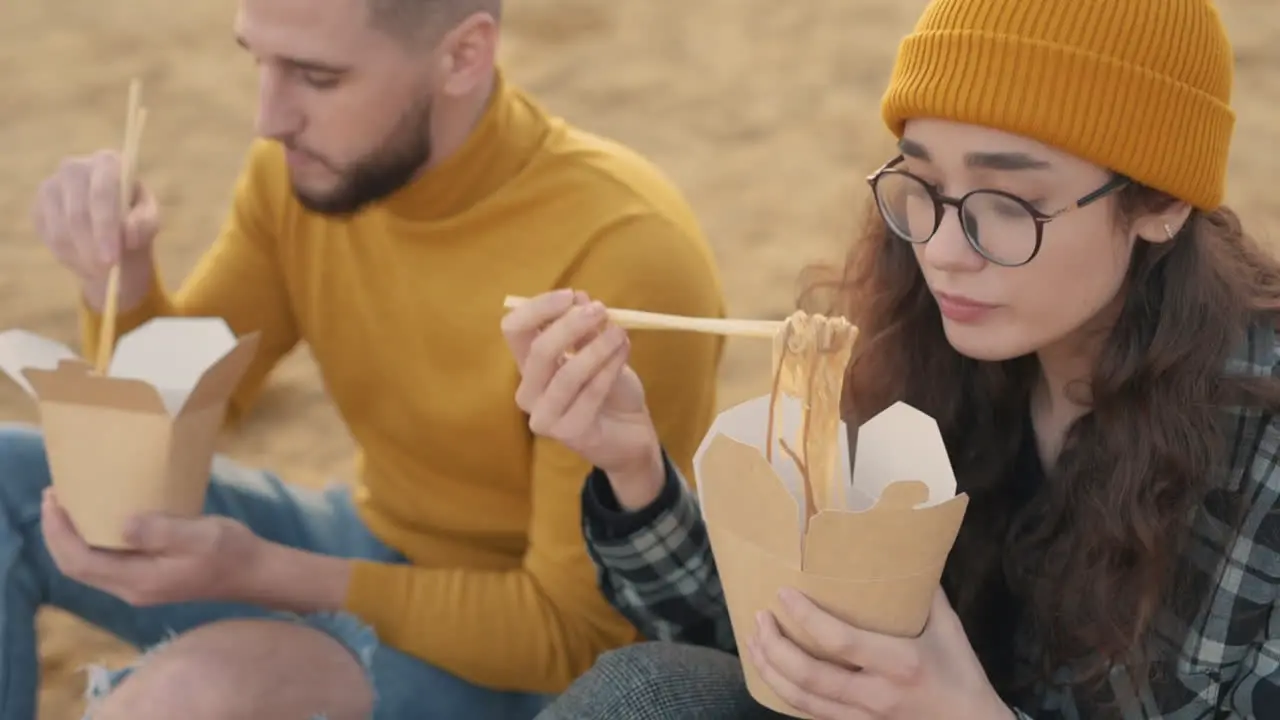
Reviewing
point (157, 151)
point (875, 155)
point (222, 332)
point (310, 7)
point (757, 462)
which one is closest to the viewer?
point (757, 462)

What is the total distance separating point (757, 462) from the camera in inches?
45.9

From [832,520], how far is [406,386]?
29.1 inches

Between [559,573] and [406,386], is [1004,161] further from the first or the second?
[406,386]

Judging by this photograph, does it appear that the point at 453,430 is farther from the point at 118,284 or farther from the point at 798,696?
the point at 798,696

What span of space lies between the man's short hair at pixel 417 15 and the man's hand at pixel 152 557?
0.55 m

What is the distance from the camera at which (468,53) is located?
166 cm

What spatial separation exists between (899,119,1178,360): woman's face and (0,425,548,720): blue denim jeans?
72cm

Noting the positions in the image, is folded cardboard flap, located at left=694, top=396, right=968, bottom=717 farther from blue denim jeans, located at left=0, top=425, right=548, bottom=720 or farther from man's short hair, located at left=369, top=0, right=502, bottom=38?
man's short hair, located at left=369, top=0, right=502, bottom=38

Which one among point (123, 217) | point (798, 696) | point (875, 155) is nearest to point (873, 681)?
point (798, 696)

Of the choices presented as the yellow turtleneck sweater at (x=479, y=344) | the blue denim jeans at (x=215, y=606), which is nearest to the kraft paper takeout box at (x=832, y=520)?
the yellow turtleneck sweater at (x=479, y=344)

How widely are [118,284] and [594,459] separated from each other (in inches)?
26.8

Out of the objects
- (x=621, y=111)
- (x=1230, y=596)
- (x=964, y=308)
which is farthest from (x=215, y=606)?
(x=621, y=111)

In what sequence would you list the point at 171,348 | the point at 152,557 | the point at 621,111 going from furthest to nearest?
the point at 621,111, the point at 171,348, the point at 152,557

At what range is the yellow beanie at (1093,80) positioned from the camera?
1.22 metres
